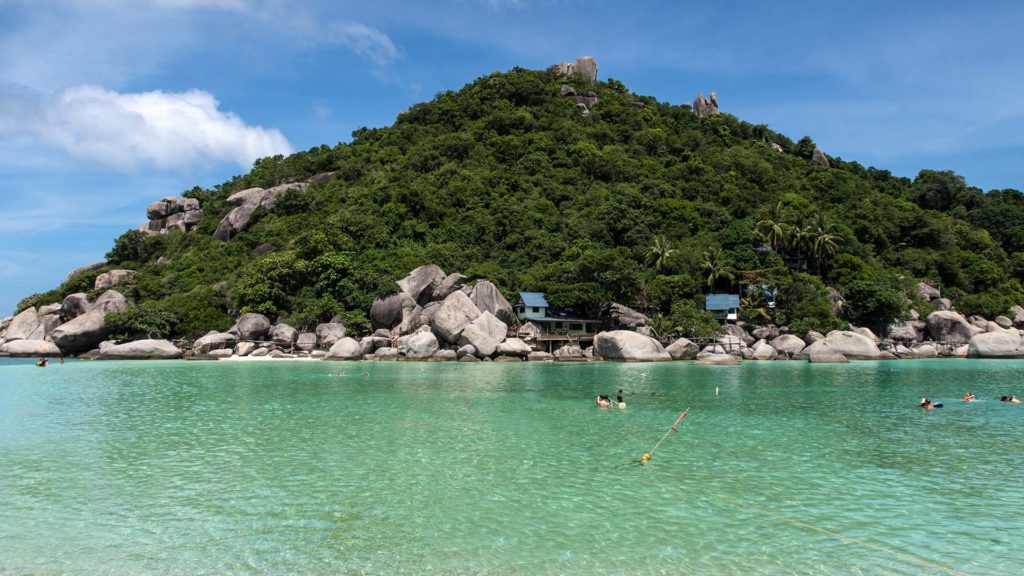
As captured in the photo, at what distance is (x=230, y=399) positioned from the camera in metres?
20.6

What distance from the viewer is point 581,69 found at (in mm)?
101812

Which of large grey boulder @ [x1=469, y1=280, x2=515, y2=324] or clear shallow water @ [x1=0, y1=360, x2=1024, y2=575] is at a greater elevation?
large grey boulder @ [x1=469, y1=280, x2=515, y2=324]

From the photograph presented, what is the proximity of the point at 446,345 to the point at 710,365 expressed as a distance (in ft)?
58.7

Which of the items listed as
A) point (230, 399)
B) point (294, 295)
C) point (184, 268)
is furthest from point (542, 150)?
point (230, 399)

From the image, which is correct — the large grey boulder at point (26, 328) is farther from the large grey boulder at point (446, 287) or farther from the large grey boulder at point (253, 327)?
the large grey boulder at point (446, 287)

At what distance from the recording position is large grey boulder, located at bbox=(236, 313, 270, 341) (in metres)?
45.6

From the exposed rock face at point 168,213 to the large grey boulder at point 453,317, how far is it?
4270 cm

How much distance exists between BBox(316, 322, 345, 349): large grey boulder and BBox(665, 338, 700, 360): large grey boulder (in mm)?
24564

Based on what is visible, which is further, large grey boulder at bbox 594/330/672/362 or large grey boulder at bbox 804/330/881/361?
large grey boulder at bbox 804/330/881/361

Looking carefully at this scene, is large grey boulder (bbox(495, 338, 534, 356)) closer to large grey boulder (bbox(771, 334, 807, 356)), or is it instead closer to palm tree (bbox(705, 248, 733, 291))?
large grey boulder (bbox(771, 334, 807, 356))

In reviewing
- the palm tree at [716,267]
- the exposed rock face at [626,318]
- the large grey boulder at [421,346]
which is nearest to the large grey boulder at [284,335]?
the large grey boulder at [421,346]

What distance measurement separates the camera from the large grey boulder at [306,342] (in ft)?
149

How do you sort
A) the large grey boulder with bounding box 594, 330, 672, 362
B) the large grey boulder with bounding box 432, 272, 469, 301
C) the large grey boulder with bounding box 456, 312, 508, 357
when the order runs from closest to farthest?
the large grey boulder with bounding box 594, 330, 672, 362
the large grey boulder with bounding box 456, 312, 508, 357
the large grey boulder with bounding box 432, 272, 469, 301

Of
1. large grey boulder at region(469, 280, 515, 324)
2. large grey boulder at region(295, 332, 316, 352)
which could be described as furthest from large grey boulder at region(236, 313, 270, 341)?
large grey boulder at region(469, 280, 515, 324)
